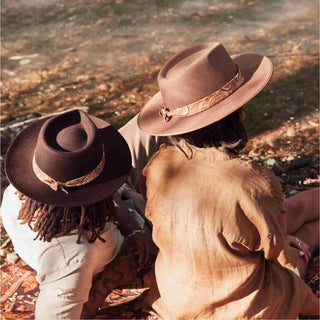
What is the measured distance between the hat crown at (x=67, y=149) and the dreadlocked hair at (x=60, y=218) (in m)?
0.16

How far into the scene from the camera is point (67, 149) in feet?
7.54

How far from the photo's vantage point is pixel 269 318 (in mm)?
2510

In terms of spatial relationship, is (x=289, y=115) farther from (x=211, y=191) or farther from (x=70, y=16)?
(x=70, y=16)

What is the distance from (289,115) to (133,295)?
3.37 meters

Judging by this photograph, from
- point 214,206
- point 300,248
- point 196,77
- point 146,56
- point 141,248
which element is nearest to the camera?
point 214,206

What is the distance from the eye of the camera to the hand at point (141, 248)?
2791 mm

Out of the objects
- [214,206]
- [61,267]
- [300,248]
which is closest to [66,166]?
[61,267]

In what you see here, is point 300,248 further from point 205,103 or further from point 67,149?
point 67,149

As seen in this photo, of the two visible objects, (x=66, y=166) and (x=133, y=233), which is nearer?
(x=66, y=166)

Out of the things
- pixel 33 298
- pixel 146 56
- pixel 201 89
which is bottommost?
pixel 146 56

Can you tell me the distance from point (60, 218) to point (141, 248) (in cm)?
66

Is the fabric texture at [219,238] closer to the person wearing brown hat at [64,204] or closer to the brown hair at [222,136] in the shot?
the brown hair at [222,136]

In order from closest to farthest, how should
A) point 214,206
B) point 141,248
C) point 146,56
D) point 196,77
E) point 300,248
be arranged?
1. point 214,206
2. point 196,77
3. point 141,248
4. point 300,248
5. point 146,56

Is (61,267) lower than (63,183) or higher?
lower
